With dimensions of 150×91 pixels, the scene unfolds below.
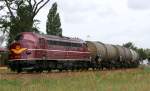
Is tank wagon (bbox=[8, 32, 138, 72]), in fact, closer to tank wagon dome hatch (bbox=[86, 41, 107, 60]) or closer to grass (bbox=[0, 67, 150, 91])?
tank wagon dome hatch (bbox=[86, 41, 107, 60])

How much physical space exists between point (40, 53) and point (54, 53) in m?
2.54

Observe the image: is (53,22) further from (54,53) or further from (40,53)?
(40,53)

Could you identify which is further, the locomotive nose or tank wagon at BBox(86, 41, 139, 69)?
tank wagon at BBox(86, 41, 139, 69)

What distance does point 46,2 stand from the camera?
6269cm

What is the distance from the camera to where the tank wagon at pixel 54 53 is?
1511 inches

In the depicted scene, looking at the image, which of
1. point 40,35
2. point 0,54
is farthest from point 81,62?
point 0,54

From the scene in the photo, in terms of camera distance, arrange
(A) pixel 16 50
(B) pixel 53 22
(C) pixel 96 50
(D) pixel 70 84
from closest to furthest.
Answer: (D) pixel 70 84, (A) pixel 16 50, (C) pixel 96 50, (B) pixel 53 22

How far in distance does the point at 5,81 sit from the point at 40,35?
13.0 meters

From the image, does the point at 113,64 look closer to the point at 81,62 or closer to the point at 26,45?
the point at 81,62

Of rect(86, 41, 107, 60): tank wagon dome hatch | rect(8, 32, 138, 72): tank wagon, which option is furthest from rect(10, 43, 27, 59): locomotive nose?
rect(86, 41, 107, 60): tank wagon dome hatch

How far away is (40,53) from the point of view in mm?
39375

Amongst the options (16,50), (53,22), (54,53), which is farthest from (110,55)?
(53,22)

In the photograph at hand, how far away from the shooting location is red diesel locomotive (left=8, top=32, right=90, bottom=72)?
3828cm

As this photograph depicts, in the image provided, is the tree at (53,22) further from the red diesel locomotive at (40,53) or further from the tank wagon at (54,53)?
the red diesel locomotive at (40,53)
